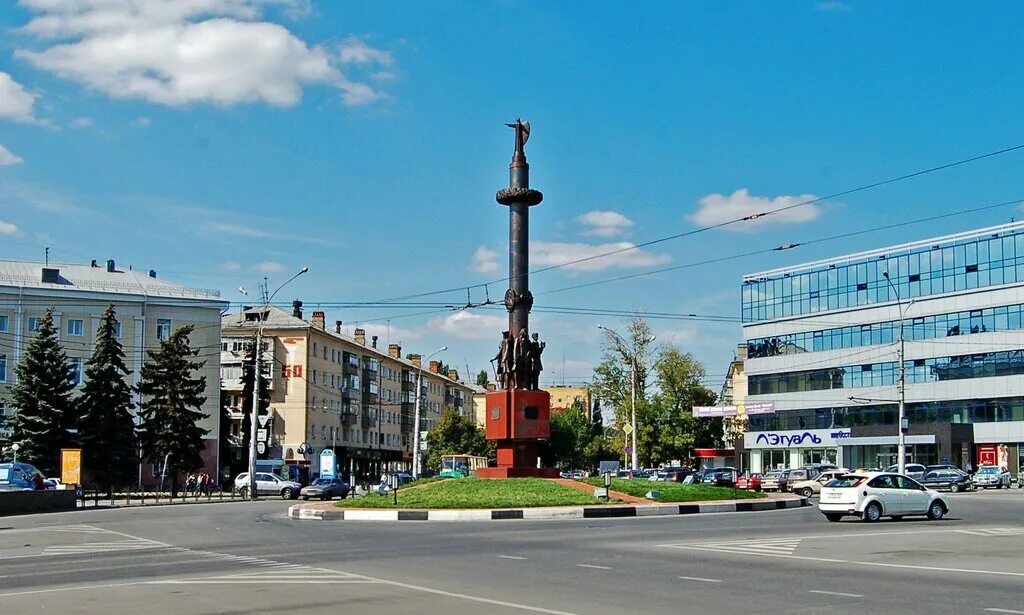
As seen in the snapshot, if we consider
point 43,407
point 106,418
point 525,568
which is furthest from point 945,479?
point 43,407

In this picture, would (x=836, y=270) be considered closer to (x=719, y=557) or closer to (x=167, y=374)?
(x=167, y=374)

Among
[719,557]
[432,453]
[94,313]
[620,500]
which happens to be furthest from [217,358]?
[719,557]

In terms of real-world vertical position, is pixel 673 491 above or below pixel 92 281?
below

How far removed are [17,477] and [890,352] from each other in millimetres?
57138

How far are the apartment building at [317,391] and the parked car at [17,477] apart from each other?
113 ft

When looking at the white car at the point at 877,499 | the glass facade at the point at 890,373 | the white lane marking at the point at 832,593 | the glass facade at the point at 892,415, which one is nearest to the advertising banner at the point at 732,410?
the glass facade at the point at 892,415

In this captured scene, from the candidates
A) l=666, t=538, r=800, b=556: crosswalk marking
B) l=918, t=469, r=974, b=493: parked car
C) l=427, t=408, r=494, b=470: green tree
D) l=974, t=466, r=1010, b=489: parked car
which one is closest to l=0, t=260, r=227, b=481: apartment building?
l=427, t=408, r=494, b=470: green tree

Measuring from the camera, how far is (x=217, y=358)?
7888 cm

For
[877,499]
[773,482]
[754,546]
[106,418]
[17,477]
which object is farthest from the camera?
[106,418]

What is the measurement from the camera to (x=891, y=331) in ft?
252

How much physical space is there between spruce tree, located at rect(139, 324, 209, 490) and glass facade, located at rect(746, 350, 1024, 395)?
1783 inches

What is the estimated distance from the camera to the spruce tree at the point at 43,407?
5956 cm

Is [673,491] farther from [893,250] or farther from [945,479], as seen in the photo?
[893,250]

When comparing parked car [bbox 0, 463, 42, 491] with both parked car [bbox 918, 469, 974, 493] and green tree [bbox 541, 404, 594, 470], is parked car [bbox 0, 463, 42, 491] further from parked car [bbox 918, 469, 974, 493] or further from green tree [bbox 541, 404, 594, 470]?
green tree [bbox 541, 404, 594, 470]
